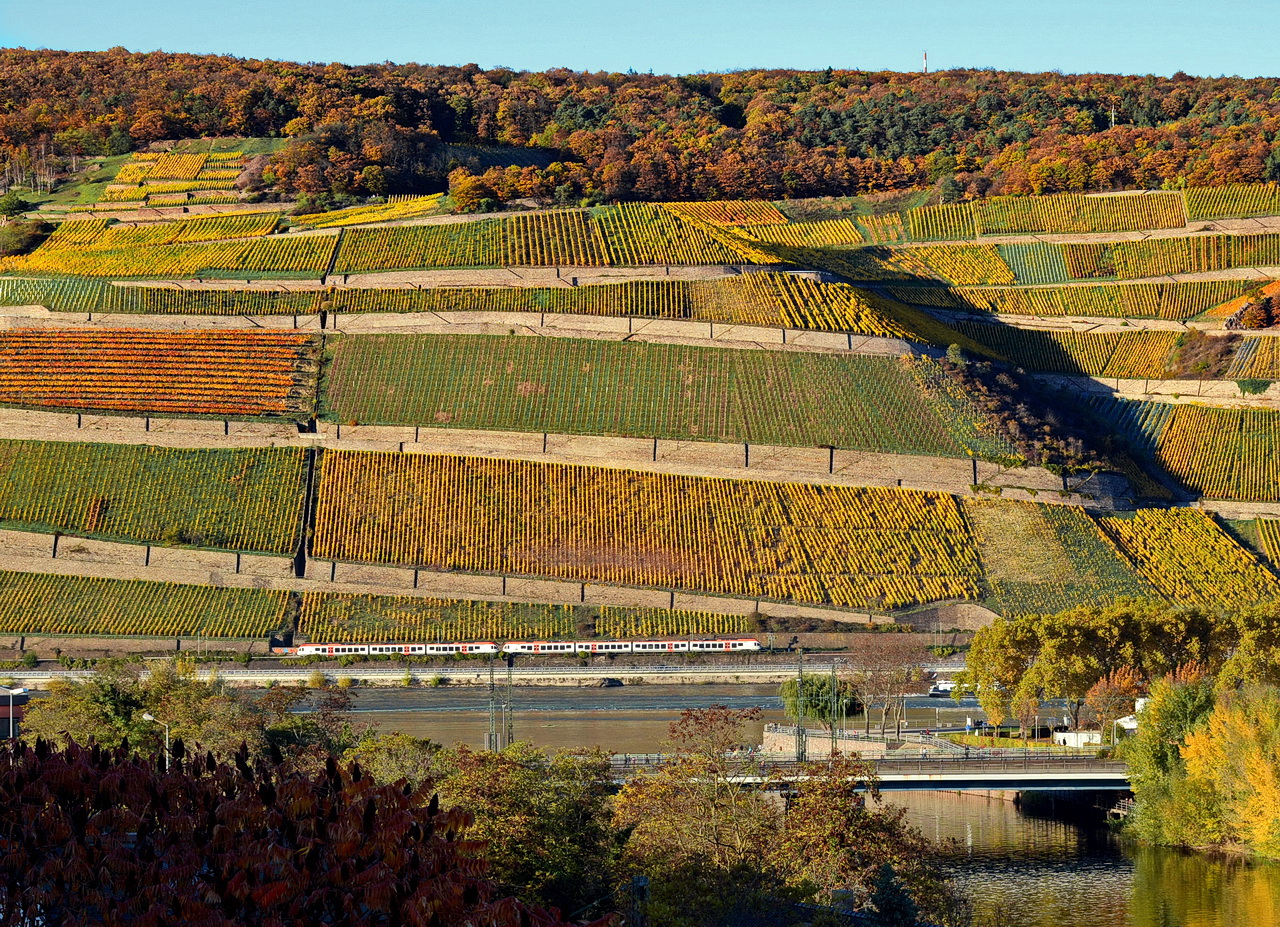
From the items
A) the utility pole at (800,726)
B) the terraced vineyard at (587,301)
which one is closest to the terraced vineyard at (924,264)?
the terraced vineyard at (587,301)

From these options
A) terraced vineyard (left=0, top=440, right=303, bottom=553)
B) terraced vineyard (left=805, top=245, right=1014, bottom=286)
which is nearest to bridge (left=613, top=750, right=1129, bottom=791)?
terraced vineyard (left=0, top=440, right=303, bottom=553)

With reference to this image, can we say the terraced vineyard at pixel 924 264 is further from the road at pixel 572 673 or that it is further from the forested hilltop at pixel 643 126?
the road at pixel 572 673

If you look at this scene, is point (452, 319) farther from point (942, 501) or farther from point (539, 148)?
point (539, 148)

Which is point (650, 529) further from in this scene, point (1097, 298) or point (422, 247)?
point (1097, 298)

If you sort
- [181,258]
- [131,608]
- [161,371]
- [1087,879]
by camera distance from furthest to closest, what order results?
[181,258], [161,371], [131,608], [1087,879]

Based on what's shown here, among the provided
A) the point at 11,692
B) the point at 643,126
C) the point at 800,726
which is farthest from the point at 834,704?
the point at 643,126

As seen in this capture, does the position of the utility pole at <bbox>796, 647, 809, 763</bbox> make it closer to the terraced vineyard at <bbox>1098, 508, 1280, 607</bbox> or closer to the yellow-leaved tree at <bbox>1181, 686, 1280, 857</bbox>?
the yellow-leaved tree at <bbox>1181, 686, 1280, 857</bbox>

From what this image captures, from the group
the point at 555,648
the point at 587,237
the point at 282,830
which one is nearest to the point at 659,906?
the point at 282,830
